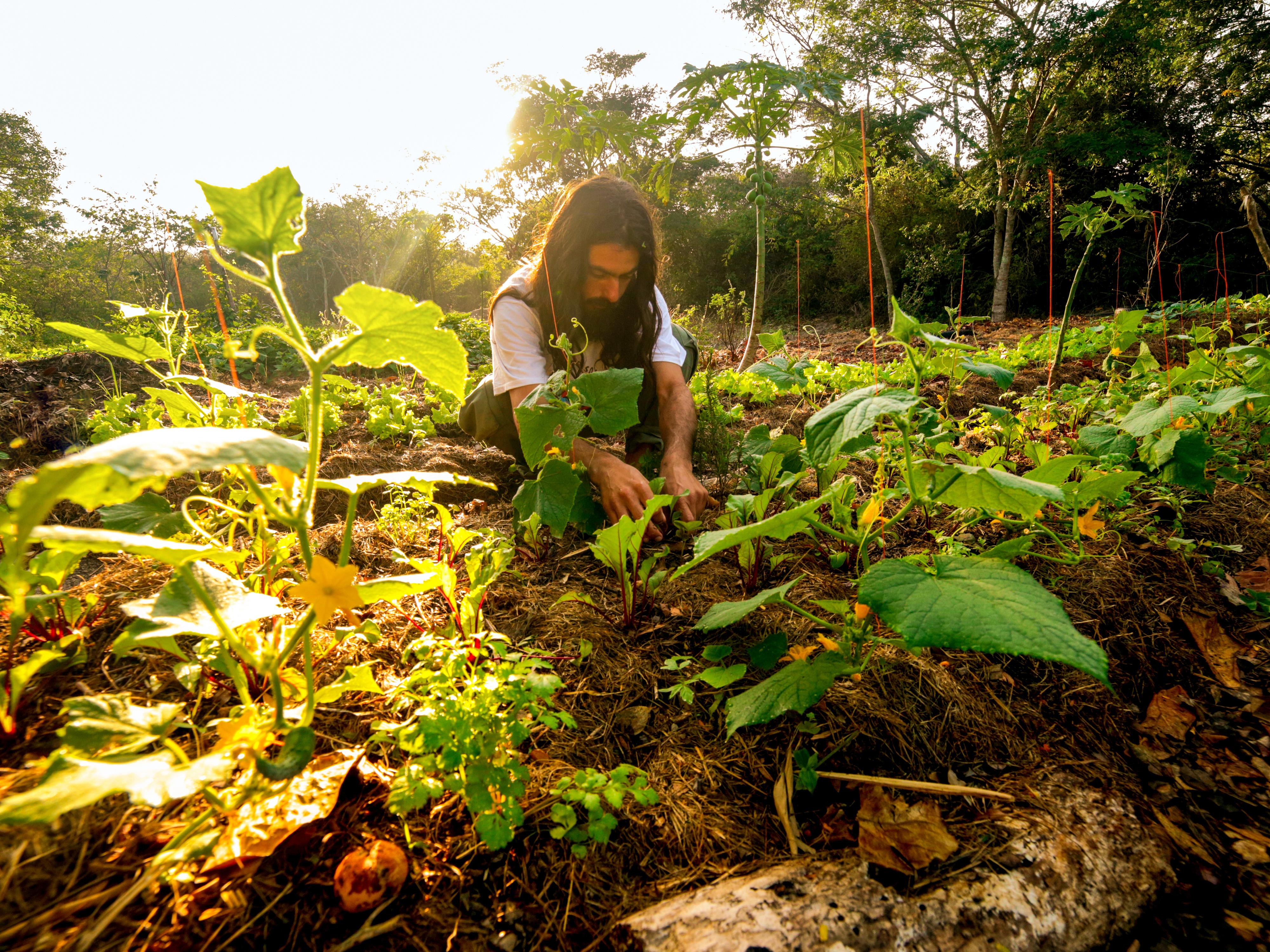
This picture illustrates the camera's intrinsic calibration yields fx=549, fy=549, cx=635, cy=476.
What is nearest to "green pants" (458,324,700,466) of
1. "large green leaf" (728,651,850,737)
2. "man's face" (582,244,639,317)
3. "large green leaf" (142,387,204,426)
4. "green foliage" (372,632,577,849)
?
"man's face" (582,244,639,317)

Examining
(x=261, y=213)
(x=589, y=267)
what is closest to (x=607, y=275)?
(x=589, y=267)

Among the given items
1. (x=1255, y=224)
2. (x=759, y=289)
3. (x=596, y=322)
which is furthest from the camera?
(x=759, y=289)

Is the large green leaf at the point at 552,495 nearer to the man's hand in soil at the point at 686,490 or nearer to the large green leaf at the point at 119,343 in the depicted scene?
the man's hand in soil at the point at 686,490

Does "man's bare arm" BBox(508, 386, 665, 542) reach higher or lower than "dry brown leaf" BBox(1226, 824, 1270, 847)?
higher

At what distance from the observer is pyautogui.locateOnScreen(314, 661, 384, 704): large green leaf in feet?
2.63

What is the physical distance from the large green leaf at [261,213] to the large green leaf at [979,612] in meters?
0.96

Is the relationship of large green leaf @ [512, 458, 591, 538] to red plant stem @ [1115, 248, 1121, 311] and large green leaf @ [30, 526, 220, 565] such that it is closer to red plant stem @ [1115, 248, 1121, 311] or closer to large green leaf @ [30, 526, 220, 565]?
large green leaf @ [30, 526, 220, 565]

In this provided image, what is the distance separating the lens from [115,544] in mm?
556

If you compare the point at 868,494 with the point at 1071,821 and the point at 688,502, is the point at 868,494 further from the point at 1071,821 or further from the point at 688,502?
the point at 1071,821

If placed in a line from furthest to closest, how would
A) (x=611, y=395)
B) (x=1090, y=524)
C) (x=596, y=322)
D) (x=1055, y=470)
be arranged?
(x=596, y=322) → (x=611, y=395) → (x=1090, y=524) → (x=1055, y=470)

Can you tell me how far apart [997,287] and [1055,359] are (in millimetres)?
9554

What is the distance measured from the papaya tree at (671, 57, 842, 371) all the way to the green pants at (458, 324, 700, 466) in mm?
2014

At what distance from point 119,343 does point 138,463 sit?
97 cm

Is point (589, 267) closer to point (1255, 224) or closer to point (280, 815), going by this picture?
point (280, 815)
